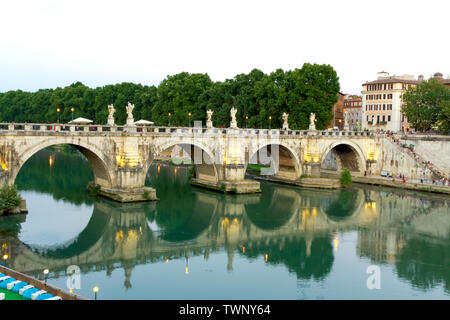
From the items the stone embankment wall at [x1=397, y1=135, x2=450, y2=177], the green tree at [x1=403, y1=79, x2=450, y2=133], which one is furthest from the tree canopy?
the stone embankment wall at [x1=397, y1=135, x2=450, y2=177]

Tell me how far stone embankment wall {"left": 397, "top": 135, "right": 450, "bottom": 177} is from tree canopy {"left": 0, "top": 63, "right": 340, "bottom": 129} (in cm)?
1048

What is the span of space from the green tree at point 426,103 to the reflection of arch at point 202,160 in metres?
28.6

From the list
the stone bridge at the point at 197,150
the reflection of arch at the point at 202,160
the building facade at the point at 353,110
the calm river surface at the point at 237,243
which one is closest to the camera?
the calm river surface at the point at 237,243

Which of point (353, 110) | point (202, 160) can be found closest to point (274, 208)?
point (202, 160)

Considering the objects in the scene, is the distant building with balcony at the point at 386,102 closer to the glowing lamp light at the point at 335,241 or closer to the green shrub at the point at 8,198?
the glowing lamp light at the point at 335,241

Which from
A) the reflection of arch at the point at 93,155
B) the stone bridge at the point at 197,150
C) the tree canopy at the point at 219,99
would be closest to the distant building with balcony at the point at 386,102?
the stone bridge at the point at 197,150

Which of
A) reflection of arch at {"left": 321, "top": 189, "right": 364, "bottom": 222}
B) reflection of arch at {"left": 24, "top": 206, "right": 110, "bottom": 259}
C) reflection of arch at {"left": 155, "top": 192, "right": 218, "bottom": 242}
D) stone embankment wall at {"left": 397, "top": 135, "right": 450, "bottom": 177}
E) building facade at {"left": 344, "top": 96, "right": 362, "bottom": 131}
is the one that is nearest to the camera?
reflection of arch at {"left": 24, "top": 206, "right": 110, "bottom": 259}

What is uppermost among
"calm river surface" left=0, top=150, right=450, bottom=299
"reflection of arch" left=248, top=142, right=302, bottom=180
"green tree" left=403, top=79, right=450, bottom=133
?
"green tree" left=403, top=79, right=450, bottom=133

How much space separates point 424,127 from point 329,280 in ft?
142

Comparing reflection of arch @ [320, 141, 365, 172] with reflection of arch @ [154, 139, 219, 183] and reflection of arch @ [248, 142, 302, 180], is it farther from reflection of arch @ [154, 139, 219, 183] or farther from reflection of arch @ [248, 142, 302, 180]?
reflection of arch @ [154, 139, 219, 183]

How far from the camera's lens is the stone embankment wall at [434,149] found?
51.8 metres

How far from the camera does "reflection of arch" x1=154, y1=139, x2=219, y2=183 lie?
43.3m

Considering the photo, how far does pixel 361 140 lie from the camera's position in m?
55.5
